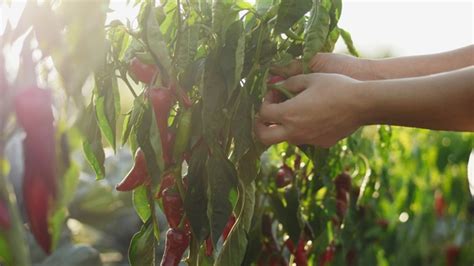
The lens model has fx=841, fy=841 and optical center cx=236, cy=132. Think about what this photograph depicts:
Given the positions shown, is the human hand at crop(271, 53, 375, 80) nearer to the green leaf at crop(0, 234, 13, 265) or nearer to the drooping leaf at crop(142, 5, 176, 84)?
the drooping leaf at crop(142, 5, 176, 84)

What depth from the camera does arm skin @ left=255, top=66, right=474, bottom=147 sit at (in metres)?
1.12

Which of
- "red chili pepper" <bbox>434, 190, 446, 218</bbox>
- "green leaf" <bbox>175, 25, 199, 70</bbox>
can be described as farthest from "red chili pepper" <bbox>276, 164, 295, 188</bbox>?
"red chili pepper" <bbox>434, 190, 446, 218</bbox>

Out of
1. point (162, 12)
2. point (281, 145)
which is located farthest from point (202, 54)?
point (281, 145)

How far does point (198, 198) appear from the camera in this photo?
41.1 inches

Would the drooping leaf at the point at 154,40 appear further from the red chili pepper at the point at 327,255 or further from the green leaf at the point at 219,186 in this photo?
the red chili pepper at the point at 327,255

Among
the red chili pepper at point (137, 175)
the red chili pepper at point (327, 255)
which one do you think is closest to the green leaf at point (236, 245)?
the red chili pepper at point (137, 175)

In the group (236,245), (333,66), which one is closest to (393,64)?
(333,66)

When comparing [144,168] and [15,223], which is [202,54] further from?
[15,223]

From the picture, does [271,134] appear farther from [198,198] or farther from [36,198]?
[36,198]

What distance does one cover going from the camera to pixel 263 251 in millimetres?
1475

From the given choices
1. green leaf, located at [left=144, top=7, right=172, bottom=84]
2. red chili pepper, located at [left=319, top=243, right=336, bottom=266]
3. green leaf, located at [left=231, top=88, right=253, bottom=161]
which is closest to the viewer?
green leaf, located at [left=144, top=7, right=172, bottom=84]

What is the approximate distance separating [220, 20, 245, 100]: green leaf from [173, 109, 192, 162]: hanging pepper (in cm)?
6

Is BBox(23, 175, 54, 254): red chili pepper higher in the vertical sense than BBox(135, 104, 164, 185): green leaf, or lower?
higher

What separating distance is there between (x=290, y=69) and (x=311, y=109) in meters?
0.07
